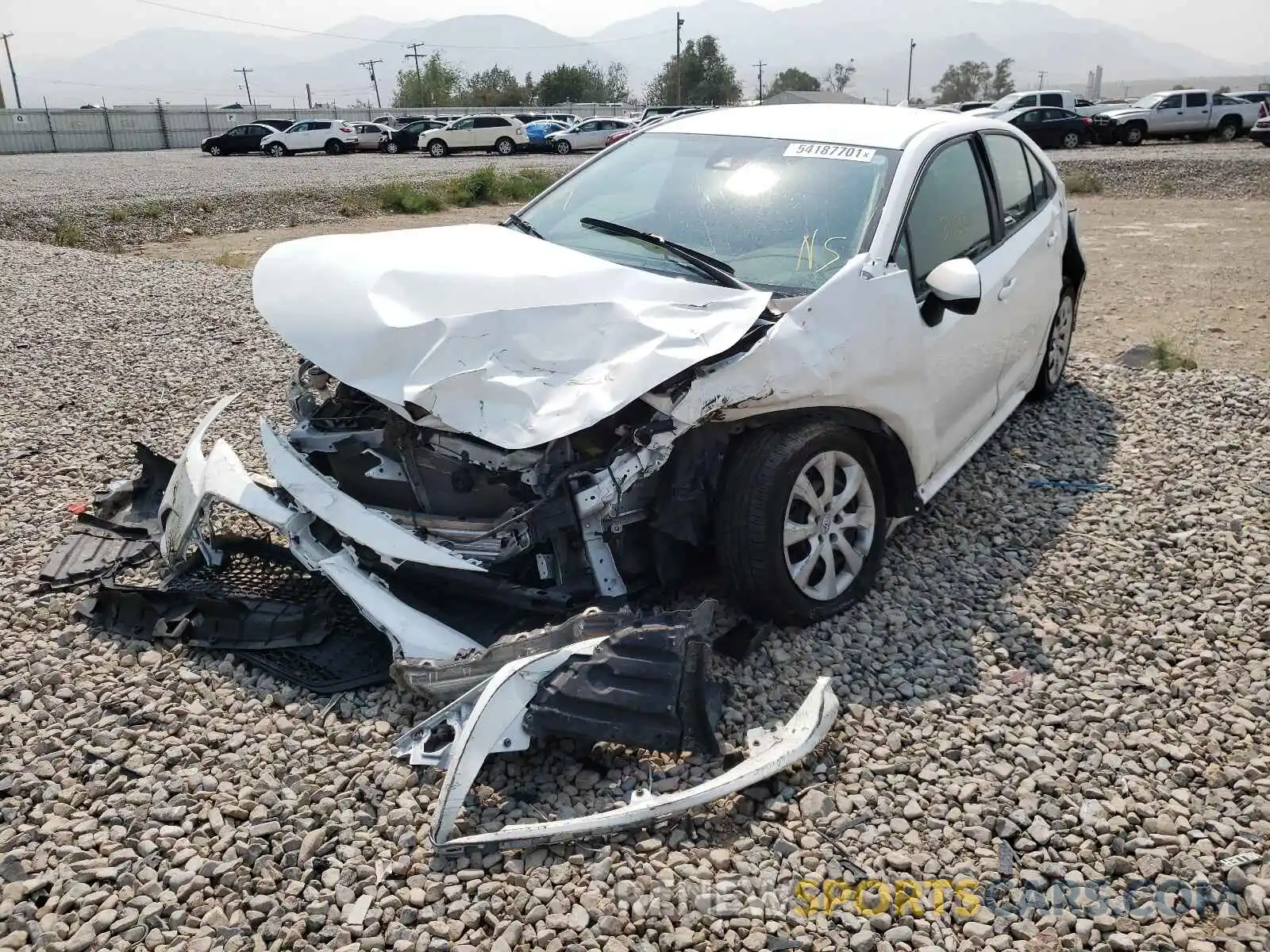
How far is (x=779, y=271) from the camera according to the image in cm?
374

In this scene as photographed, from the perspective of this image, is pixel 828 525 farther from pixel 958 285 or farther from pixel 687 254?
pixel 687 254

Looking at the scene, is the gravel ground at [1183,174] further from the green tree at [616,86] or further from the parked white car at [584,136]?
the green tree at [616,86]

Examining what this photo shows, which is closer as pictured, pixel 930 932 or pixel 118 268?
pixel 930 932

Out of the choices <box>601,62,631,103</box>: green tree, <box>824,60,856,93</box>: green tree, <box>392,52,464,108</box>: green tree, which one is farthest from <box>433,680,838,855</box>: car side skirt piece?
<box>824,60,856,93</box>: green tree

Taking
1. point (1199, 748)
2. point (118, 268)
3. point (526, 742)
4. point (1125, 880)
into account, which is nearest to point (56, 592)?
point (526, 742)

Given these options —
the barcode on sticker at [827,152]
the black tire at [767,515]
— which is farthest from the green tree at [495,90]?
the black tire at [767,515]

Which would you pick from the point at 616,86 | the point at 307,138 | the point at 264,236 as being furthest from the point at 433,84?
the point at 264,236

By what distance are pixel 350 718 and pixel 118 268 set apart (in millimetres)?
9705

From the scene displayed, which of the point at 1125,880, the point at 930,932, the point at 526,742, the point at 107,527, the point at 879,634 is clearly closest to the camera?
the point at 930,932

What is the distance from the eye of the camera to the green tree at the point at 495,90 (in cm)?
7900

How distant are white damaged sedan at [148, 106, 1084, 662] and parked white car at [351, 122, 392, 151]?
3764cm

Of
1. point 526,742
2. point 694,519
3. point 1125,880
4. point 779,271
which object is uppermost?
point 779,271

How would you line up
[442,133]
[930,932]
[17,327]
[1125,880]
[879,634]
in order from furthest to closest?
[442,133] < [17,327] < [879,634] < [1125,880] < [930,932]

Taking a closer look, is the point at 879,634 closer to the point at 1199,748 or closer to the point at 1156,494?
the point at 1199,748
